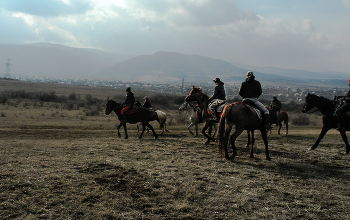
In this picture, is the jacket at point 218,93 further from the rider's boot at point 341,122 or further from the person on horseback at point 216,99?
the rider's boot at point 341,122

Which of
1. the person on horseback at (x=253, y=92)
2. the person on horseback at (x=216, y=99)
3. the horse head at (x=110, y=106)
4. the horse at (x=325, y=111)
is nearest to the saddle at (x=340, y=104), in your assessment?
the horse at (x=325, y=111)

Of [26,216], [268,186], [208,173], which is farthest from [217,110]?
[26,216]

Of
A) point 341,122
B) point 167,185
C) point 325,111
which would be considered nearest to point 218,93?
point 325,111

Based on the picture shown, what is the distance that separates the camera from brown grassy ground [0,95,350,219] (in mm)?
5094

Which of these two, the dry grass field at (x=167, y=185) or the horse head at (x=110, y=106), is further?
the horse head at (x=110, y=106)

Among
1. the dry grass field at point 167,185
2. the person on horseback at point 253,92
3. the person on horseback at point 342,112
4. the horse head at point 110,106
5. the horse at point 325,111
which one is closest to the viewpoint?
the dry grass field at point 167,185

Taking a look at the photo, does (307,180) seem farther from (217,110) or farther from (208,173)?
(217,110)

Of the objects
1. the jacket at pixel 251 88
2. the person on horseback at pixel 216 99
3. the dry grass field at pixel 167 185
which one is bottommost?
the dry grass field at pixel 167 185

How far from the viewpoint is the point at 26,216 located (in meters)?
4.74

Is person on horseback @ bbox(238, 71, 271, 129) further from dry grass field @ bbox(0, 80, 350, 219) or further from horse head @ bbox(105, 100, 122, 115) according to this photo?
horse head @ bbox(105, 100, 122, 115)

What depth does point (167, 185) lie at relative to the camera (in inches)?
255

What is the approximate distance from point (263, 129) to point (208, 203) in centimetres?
475

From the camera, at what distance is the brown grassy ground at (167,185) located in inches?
201

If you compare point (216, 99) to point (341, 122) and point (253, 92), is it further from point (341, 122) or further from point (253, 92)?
point (341, 122)
